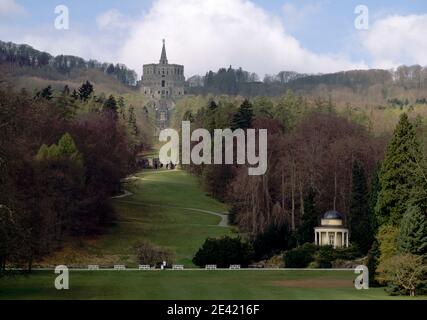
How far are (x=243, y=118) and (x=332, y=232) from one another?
34.8m

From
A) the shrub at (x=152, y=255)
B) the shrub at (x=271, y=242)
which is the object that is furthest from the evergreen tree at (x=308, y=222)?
the shrub at (x=152, y=255)

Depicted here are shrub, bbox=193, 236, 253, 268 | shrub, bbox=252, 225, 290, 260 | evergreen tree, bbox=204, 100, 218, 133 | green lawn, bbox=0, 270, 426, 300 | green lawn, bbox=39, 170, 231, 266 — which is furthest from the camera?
evergreen tree, bbox=204, 100, 218, 133

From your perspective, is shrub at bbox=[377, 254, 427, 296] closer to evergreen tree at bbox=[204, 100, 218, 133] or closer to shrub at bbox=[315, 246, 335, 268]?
shrub at bbox=[315, 246, 335, 268]

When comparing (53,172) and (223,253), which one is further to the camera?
(53,172)

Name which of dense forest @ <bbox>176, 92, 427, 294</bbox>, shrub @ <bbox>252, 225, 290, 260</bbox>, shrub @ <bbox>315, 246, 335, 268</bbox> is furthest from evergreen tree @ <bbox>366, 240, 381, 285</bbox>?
shrub @ <bbox>252, 225, 290, 260</bbox>

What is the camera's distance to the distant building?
232 feet

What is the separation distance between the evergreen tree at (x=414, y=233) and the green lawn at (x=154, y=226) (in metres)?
25.5

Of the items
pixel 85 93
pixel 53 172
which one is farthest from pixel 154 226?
pixel 85 93

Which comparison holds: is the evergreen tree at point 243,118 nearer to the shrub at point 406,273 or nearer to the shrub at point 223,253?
the shrub at point 223,253

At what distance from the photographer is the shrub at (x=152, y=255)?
6650 cm

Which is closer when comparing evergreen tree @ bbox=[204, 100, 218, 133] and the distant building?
the distant building

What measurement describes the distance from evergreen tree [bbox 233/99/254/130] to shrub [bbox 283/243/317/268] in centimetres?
3677

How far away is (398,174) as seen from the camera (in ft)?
171

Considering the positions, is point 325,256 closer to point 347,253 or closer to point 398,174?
point 347,253
